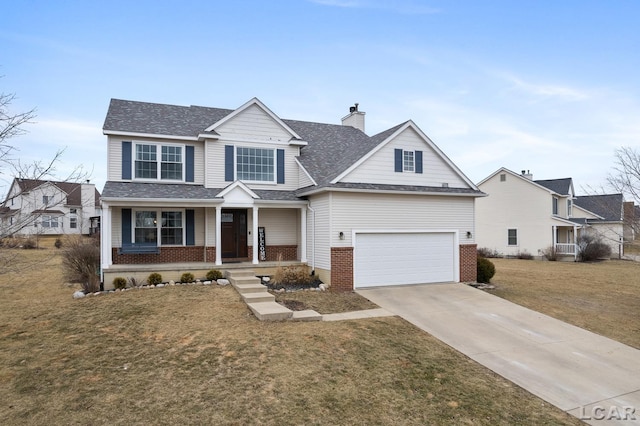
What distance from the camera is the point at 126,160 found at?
50.1 feet

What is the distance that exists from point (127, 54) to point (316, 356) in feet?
46.8

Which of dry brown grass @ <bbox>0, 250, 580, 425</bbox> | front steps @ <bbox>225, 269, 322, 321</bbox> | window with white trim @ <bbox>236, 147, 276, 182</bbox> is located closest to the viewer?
dry brown grass @ <bbox>0, 250, 580, 425</bbox>

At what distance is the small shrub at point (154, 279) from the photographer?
44.2 ft

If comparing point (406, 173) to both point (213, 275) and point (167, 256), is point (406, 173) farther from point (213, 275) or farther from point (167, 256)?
point (167, 256)

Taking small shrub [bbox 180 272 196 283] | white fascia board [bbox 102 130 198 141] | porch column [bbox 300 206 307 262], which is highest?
white fascia board [bbox 102 130 198 141]

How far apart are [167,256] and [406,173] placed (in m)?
10.1

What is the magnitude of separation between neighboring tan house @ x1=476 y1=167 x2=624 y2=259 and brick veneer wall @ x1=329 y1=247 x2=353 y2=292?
24.0m

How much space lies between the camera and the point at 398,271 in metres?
14.7

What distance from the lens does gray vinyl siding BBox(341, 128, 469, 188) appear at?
14.6m

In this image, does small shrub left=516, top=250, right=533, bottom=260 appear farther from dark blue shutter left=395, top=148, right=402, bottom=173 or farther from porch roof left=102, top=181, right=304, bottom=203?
porch roof left=102, top=181, right=304, bottom=203

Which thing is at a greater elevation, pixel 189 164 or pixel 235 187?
pixel 189 164

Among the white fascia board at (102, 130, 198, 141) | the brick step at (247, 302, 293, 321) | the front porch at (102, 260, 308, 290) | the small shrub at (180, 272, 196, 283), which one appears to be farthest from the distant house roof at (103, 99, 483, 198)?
the brick step at (247, 302, 293, 321)

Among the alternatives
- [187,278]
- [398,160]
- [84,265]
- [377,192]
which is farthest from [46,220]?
[398,160]

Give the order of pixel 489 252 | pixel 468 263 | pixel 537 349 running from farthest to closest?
1. pixel 489 252
2. pixel 468 263
3. pixel 537 349
